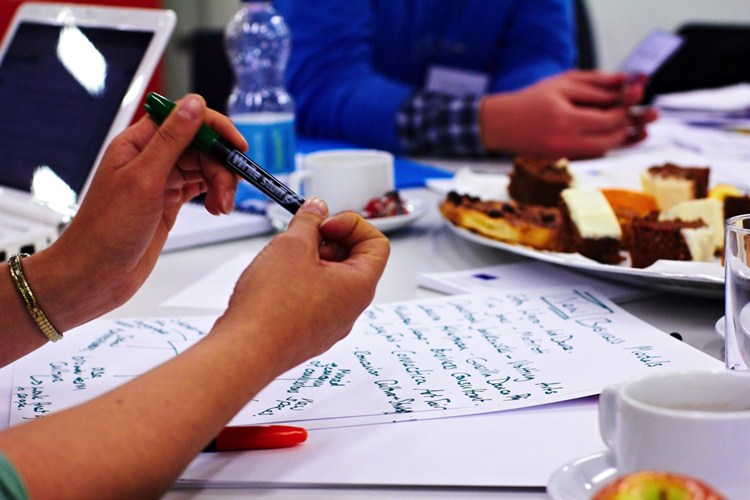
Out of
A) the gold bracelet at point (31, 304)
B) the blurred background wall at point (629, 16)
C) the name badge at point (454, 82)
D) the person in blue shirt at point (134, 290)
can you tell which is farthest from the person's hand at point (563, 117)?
the blurred background wall at point (629, 16)

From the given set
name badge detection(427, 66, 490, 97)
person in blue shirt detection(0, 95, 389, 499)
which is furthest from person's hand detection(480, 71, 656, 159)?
person in blue shirt detection(0, 95, 389, 499)

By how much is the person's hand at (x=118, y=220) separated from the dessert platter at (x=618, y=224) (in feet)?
1.10

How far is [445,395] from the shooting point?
1.90 ft

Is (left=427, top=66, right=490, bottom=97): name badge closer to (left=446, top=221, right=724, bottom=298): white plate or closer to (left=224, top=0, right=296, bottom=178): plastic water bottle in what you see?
(left=224, top=0, right=296, bottom=178): plastic water bottle

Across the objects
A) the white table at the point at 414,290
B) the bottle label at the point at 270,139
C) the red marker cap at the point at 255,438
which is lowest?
the white table at the point at 414,290

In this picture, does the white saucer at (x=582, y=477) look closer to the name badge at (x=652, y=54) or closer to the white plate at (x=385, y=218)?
the white plate at (x=385, y=218)

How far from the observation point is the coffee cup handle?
42 cm

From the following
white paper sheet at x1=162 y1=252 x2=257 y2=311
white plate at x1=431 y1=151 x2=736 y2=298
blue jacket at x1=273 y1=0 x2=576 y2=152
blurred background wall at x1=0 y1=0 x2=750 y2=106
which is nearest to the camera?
white plate at x1=431 y1=151 x2=736 y2=298

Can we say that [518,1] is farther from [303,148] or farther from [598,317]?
[598,317]

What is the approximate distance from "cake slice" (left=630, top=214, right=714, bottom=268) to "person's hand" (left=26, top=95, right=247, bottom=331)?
A: 391 mm

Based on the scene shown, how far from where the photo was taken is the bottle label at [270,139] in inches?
45.6

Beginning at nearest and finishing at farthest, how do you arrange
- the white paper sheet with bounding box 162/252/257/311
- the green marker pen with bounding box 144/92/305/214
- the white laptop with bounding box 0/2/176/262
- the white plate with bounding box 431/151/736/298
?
the green marker pen with bounding box 144/92/305/214
the white plate with bounding box 431/151/736/298
the white paper sheet with bounding box 162/252/257/311
the white laptop with bounding box 0/2/176/262

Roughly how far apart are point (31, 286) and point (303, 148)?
3.32 feet

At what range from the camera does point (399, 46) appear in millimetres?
1888
